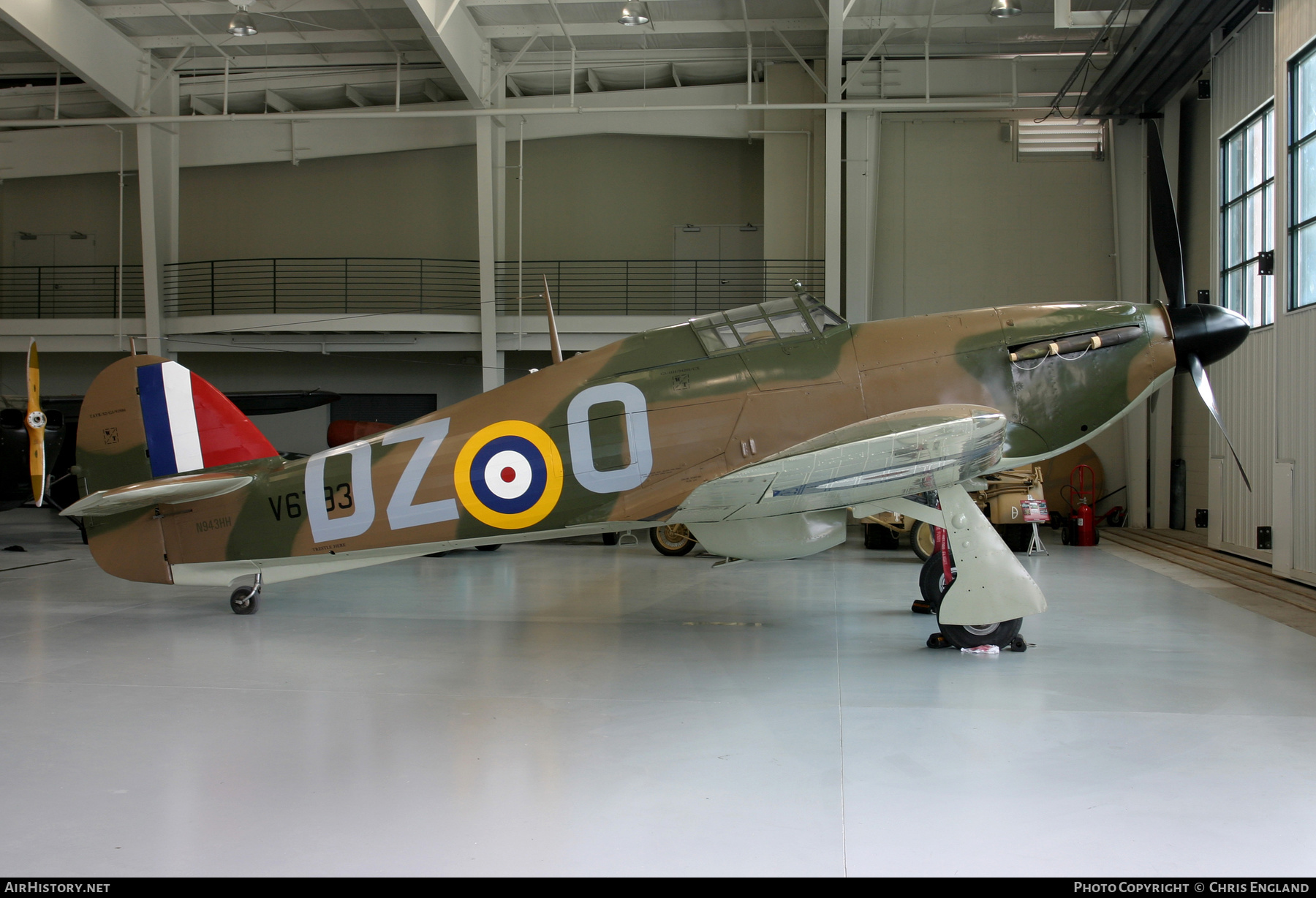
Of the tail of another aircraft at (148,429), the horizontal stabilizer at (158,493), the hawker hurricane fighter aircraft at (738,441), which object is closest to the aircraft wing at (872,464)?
the hawker hurricane fighter aircraft at (738,441)

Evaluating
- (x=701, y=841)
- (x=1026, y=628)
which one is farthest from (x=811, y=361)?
(x=701, y=841)

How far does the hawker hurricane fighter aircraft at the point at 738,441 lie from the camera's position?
5672mm

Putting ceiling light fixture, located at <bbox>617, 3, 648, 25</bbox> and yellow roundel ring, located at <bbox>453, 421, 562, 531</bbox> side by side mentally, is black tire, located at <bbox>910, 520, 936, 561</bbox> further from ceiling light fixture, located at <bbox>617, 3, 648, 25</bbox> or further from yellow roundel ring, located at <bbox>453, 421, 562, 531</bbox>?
ceiling light fixture, located at <bbox>617, 3, 648, 25</bbox>

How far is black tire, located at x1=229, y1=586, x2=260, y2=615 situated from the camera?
24.1 feet

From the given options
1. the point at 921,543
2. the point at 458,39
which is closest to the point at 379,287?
the point at 458,39

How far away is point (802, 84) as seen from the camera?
16703mm

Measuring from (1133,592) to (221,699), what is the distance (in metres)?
7.64

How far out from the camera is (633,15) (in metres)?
13.4

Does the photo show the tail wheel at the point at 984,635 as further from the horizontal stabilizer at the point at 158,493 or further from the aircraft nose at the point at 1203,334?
the horizontal stabilizer at the point at 158,493

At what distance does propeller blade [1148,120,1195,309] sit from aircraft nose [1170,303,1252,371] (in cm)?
43

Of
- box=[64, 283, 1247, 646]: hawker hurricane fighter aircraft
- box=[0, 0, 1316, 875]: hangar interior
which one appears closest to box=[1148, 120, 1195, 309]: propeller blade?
box=[0, 0, 1316, 875]: hangar interior

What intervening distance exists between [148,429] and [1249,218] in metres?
13.2

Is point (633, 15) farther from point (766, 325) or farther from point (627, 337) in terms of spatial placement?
point (766, 325)

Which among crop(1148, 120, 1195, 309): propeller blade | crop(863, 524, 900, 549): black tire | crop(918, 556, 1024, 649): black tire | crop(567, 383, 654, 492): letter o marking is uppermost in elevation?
crop(1148, 120, 1195, 309): propeller blade
